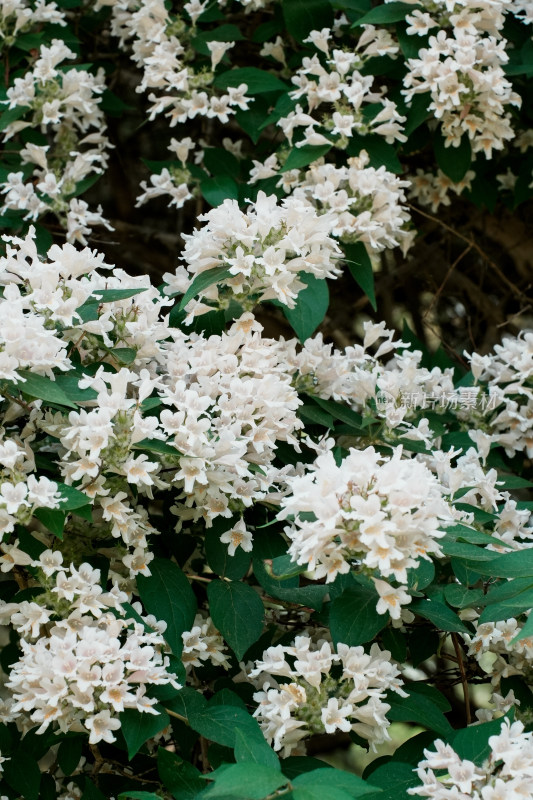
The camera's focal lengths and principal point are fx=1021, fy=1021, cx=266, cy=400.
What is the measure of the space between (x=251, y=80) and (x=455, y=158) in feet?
2.11

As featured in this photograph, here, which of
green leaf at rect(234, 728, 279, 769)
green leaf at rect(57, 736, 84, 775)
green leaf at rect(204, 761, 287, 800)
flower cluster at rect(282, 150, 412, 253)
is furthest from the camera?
flower cluster at rect(282, 150, 412, 253)

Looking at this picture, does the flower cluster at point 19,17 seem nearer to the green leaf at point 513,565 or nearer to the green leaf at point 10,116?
the green leaf at point 10,116

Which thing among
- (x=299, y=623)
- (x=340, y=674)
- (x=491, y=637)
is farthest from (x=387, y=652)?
(x=299, y=623)

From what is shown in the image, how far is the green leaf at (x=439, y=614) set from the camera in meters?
1.95

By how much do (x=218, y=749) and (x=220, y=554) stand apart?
404 mm

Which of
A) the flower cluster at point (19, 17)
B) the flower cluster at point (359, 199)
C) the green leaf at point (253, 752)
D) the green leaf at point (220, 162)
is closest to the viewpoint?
the green leaf at point (253, 752)

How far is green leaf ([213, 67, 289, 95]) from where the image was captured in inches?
117

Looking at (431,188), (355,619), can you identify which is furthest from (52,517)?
(431,188)

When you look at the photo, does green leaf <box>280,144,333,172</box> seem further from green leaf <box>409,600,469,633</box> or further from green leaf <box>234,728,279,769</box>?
green leaf <box>234,728,279,769</box>

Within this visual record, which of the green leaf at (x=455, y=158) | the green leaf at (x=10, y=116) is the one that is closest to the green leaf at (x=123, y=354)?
the green leaf at (x=10, y=116)

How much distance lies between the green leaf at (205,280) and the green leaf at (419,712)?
2.97ft

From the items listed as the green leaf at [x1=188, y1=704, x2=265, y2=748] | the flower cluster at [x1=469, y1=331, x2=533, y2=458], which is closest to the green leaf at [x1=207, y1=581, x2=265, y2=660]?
the green leaf at [x1=188, y1=704, x2=265, y2=748]

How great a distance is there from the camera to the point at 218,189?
3.03 metres

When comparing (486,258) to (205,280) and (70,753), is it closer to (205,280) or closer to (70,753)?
(205,280)
